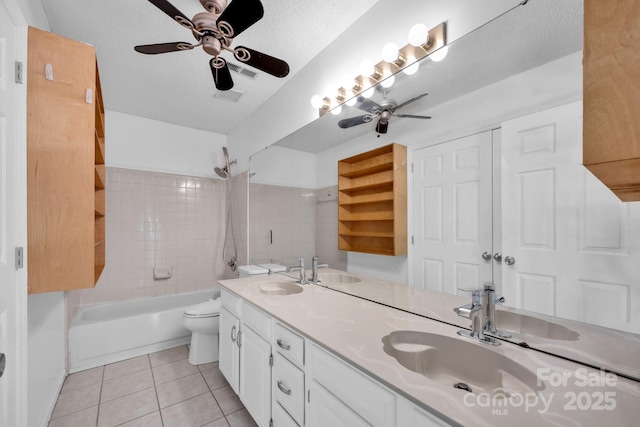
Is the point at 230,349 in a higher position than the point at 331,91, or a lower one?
lower

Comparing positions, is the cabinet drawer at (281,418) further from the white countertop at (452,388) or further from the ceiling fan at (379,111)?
the ceiling fan at (379,111)

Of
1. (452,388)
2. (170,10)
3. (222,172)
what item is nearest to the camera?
(452,388)

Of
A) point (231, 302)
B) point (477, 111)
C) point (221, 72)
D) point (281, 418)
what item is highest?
point (221, 72)

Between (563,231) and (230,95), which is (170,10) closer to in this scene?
(230,95)

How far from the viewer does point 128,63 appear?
206 cm

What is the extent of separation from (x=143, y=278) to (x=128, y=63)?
86.7 inches

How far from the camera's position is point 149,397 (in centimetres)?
195

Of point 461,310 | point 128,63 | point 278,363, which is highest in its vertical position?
point 128,63

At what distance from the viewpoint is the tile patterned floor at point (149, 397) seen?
1.71 metres

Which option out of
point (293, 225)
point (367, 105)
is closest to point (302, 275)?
point (293, 225)

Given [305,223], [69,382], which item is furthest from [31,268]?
[69,382]

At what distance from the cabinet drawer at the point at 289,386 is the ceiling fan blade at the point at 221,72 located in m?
1.68

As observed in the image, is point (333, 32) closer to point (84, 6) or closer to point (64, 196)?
point (84, 6)

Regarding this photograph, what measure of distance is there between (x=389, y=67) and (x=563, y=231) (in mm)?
1146
